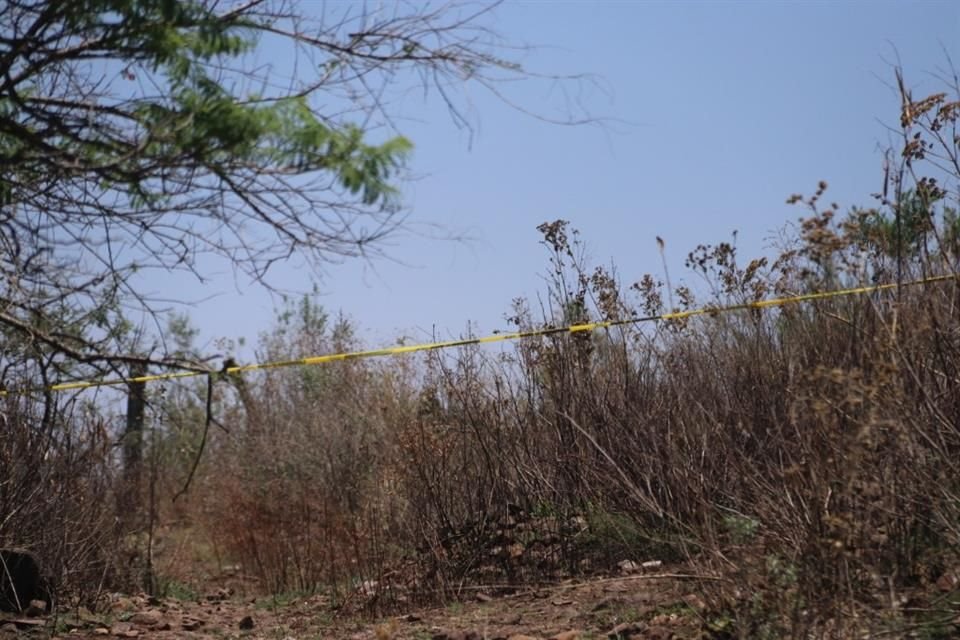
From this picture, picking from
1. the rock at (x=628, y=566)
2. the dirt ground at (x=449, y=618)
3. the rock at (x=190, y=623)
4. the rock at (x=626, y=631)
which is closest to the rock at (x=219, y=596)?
the dirt ground at (x=449, y=618)

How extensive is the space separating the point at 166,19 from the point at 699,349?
403 cm

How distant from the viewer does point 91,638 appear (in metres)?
7.41

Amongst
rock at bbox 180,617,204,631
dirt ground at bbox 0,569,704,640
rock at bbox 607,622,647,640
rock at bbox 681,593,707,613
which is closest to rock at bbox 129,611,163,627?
dirt ground at bbox 0,569,704,640

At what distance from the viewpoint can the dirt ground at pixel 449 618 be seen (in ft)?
18.5

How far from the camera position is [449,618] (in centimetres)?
696

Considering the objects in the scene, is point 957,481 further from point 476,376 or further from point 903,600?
point 476,376

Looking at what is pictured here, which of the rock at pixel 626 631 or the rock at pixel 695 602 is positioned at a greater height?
the rock at pixel 695 602

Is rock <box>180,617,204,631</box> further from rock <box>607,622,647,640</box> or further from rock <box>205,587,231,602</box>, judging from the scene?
rock <box>607,622,647,640</box>

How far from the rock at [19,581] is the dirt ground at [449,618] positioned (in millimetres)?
260

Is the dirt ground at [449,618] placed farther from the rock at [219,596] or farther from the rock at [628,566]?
the rock at [219,596]

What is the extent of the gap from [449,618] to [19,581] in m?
2.99

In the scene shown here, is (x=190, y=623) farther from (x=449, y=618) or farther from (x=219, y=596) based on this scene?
(x=219, y=596)

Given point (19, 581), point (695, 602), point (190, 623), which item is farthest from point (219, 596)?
point (695, 602)

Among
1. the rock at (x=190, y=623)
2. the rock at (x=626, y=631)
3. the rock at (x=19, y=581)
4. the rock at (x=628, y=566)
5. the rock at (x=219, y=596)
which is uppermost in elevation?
the rock at (x=19, y=581)
